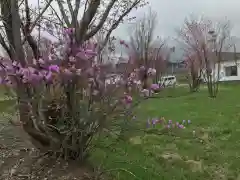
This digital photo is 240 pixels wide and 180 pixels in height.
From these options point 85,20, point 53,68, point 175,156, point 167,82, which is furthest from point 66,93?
point 167,82

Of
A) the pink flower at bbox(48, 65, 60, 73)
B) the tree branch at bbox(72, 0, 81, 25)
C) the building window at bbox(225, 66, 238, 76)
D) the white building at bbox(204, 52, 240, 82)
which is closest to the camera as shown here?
the pink flower at bbox(48, 65, 60, 73)

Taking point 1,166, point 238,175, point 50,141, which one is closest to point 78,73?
point 50,141

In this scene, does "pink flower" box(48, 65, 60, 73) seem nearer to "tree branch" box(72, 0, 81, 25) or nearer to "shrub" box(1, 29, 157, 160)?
"shrub" box(1, 29, 157, 160)

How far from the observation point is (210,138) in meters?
6.40

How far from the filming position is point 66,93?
3412 millimetres

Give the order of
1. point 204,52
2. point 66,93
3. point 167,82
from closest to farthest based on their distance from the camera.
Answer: point 66,93 < point 167,82 < point 204,52

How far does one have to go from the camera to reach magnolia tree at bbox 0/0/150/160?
3.15 metres

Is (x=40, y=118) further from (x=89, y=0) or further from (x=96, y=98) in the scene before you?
(x=89, y=0)

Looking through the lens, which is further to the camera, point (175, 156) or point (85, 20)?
point (175, 156)

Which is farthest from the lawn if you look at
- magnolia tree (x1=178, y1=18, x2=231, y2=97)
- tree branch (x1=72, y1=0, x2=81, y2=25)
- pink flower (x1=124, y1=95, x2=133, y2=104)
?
magnolia tree (x1=178, y1=18, x2=231, y2=97)

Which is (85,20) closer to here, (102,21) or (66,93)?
(102,21)

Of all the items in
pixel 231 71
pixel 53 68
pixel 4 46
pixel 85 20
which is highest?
pixel 85 20

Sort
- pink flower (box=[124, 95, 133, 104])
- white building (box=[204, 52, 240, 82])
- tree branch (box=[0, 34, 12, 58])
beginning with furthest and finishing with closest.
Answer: white building (box=[204, 52, 240, 82]), tree branch (box=[0, 34, 12, 58]), pink flower (box=[124, 95, 133, 104])

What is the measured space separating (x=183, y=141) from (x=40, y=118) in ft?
10.9
